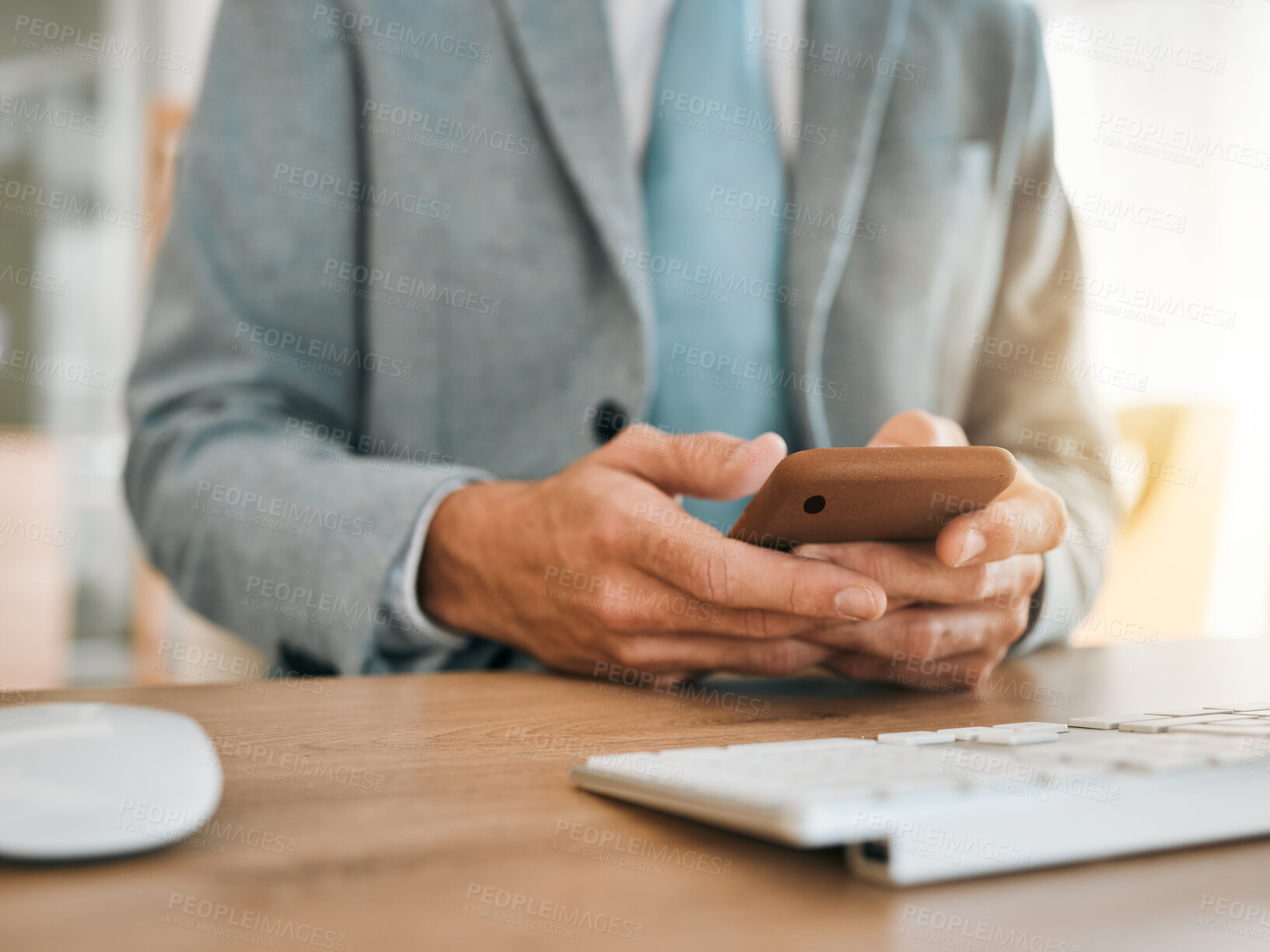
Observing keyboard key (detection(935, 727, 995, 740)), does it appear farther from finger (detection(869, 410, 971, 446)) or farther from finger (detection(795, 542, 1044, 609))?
finger (detection(869, 410, 971, 446))

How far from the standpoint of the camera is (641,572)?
0.61 m

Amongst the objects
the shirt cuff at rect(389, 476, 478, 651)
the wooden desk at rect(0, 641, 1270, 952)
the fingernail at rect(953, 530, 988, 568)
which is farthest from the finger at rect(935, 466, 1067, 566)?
the shirt cuff at rect(389, 476, 478, 651)

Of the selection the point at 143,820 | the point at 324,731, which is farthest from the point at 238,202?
the point at 143,820

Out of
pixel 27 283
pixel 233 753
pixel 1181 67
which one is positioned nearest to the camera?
pixel 233 753

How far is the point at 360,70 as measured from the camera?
3.30 ft

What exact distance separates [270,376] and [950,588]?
66cm

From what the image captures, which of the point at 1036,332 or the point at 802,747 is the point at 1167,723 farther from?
the point at 1036,332

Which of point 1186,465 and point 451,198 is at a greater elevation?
point 451,198

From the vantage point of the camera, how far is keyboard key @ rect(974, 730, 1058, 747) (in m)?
0.38

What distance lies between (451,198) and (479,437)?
238 millimetres

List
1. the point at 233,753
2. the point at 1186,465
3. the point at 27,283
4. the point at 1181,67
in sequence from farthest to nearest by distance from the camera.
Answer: the point at 27,283, the point at 1181,67, the point at 1186,465, the point at 233,753

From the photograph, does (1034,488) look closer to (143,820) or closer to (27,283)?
(143,820)

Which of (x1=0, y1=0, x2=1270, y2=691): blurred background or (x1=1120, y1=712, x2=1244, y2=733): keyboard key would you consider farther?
(x1=0, y1=0, x2=1270, y2=691): blurred background

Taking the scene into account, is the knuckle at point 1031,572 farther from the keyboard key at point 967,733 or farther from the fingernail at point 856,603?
the keyboard key at point 967,733
